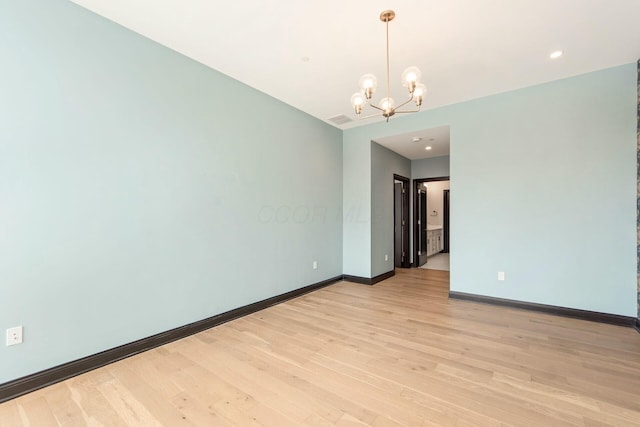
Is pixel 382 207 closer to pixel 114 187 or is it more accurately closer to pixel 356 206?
pixel 356 206

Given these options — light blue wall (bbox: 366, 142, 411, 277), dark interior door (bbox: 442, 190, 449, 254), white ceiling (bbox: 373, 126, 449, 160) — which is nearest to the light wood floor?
light blue wall (bbox: 366, 142, 411, 277)

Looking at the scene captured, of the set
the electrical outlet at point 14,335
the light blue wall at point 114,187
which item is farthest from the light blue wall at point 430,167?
the electrical outlet at point 14,335

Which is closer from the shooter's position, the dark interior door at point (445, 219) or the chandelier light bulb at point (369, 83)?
the chandelier light bulb at point (369, 83)

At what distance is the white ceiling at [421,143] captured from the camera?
461 cm

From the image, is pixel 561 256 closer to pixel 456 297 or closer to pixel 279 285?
pixel 456 297

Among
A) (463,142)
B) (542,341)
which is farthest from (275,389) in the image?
(463,142)

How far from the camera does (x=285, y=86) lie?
142 inches

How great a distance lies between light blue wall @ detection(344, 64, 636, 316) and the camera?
3.14 meters

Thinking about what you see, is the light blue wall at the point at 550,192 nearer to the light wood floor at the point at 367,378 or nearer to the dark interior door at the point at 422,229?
the light wood floor at the point at 367,378

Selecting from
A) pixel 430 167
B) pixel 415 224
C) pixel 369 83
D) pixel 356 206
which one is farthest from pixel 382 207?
pixel 369 83

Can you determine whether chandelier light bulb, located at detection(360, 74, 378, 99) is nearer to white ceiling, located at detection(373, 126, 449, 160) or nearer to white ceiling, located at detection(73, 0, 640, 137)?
white ceiling, located at detection(73, 0, 640, 137)

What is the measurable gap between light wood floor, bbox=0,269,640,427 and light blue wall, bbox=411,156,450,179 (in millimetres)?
3833

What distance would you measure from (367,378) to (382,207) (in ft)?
12.2

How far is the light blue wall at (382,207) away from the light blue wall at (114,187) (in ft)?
7.20
